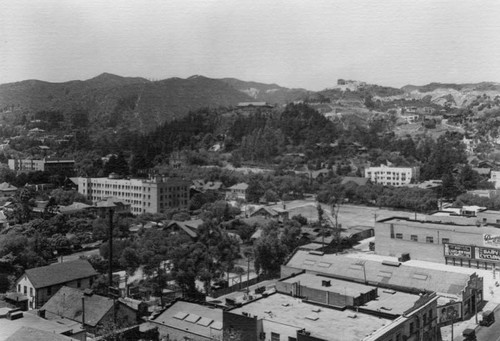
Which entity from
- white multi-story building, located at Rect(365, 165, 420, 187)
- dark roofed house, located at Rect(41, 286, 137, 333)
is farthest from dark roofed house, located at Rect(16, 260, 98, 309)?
white multi-story building, located at Rect(365, 165, 420, 187)

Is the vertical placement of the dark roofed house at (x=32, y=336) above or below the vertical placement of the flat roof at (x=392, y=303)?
above

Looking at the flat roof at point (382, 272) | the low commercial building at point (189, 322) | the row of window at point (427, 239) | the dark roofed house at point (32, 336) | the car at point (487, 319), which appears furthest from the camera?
the row of window at point (427, 239)

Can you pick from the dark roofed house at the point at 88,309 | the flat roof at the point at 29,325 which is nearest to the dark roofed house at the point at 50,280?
the dark roofed house at the point at 88,309

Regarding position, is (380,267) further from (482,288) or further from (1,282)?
(1,282)

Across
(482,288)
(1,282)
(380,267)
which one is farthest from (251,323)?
(1,282)

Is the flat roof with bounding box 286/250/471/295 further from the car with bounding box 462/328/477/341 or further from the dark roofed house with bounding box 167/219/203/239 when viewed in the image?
the dark roofed house with bounding box 167/219/203/239

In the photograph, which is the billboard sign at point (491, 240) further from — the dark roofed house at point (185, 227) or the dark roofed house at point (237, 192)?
the dark roofed house at point (237, 192)
